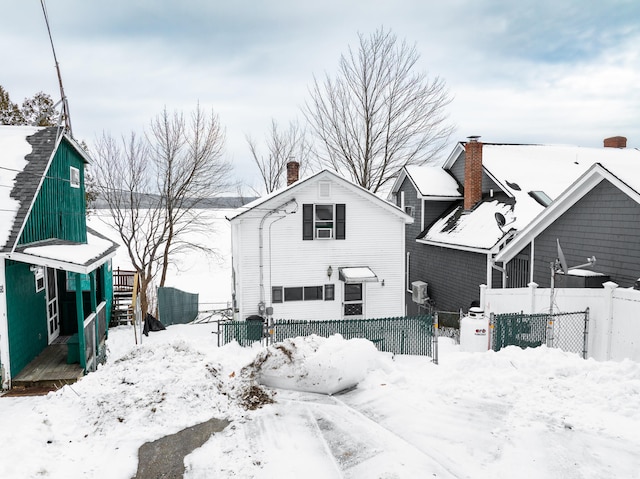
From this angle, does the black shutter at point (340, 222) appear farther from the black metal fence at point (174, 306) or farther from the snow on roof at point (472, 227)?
the black metal fence at point (174, 306)

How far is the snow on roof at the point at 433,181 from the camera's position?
22.2 m

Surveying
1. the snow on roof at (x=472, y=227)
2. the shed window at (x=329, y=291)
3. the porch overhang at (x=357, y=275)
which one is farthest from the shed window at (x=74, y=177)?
the snow on roof at (x=472, y=227)

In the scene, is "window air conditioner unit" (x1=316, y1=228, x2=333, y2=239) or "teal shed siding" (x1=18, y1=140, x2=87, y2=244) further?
"window air conditioner unit" (x1=316, y1=228, x2=333, y2=239)

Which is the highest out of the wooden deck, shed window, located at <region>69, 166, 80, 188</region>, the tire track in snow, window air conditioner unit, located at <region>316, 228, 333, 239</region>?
shed window, located at <region>69, 166, 80, 188</region>

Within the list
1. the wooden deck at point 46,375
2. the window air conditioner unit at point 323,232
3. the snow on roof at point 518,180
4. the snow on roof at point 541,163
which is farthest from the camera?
the snow on roof at point 541,163

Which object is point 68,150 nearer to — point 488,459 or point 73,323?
point 73,323

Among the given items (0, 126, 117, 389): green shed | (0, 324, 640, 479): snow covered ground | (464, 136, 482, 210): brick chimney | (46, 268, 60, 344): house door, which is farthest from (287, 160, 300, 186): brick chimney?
(0, 324, 640, 479): snow covered ground

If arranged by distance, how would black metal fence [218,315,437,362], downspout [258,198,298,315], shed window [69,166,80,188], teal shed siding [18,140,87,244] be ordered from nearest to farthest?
teal shed siding [18,140,87,244] → black metal fence [218,315,437,362] → shed window [69,166,80,188] → downspout [258,198,298,315]

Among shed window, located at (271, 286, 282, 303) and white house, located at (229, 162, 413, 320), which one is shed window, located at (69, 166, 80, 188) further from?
shed window, located at (271, 286, 282, 303)

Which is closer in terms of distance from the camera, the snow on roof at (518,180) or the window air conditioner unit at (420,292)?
the snow on roof at (518,180)

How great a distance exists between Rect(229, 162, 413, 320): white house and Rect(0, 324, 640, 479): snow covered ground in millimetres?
7917

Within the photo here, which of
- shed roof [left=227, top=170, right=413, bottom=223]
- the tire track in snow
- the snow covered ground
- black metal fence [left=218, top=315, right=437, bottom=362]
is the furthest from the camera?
shed roof [left=227, top=170, right=413, bottom=223]

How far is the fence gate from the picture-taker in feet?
34.1

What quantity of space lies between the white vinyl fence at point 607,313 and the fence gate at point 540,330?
250 millimetres
